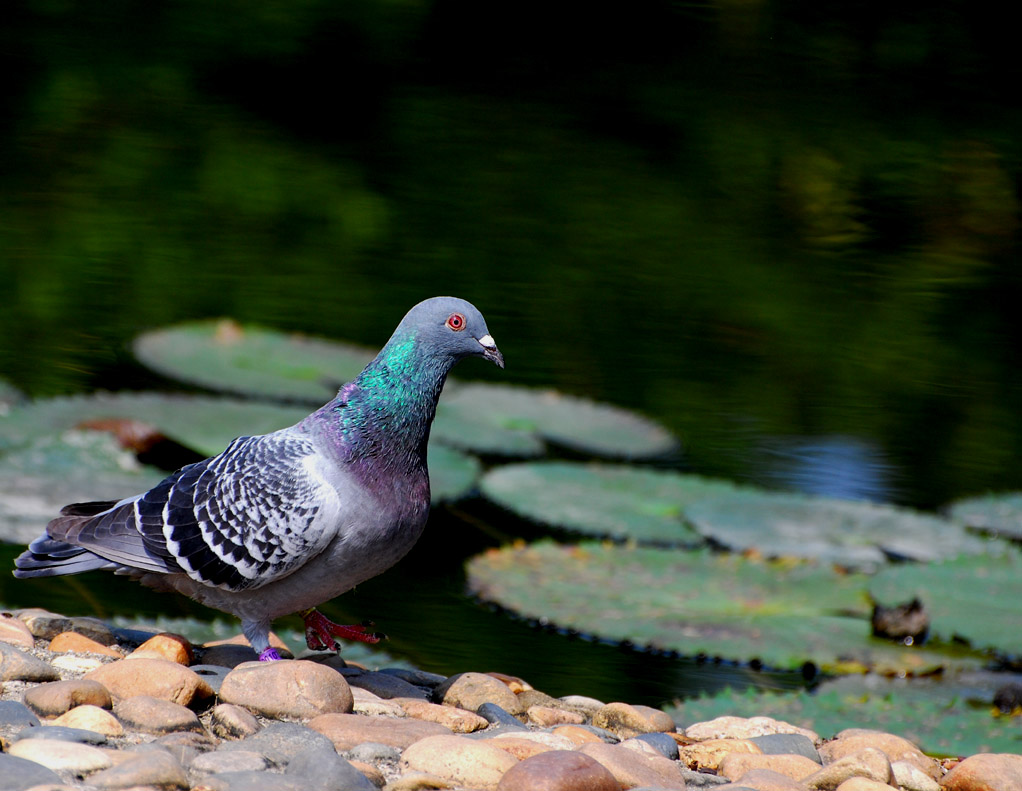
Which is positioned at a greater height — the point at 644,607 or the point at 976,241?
the point at 976,241

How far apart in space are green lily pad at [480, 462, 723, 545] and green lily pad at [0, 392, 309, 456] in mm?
856

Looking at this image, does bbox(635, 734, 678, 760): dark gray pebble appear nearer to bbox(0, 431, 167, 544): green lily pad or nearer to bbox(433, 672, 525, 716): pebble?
bbox(433, 672, 525, 716): pebble

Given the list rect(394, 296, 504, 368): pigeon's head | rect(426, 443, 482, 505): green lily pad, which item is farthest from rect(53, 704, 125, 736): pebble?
rect(426, 443, 482, 505): green lily pad

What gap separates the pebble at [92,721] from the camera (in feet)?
6.30

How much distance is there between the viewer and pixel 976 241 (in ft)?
27.1

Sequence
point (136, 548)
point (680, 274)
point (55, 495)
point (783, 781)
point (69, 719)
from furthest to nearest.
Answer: point (680, 274), point (55, 495), point (136, 548), point (783, 781), point (69, 719)

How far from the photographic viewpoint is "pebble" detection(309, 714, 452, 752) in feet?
6.75

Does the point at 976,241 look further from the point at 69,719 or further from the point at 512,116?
the point at 69,719

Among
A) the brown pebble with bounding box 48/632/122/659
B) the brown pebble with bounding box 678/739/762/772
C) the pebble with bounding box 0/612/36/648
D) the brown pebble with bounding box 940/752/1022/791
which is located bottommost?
the brown pebble with bounding box 678/739/762/772

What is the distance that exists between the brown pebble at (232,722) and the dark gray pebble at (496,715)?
0.54 meters

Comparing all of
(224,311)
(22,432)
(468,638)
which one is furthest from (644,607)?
(224,311)

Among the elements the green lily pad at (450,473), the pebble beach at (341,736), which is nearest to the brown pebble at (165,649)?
the pebble beach at (341,736)

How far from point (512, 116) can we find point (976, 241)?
3.83 metres

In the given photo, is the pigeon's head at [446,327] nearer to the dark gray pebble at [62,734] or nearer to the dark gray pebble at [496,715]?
the dark gray pebble at [496,715]
